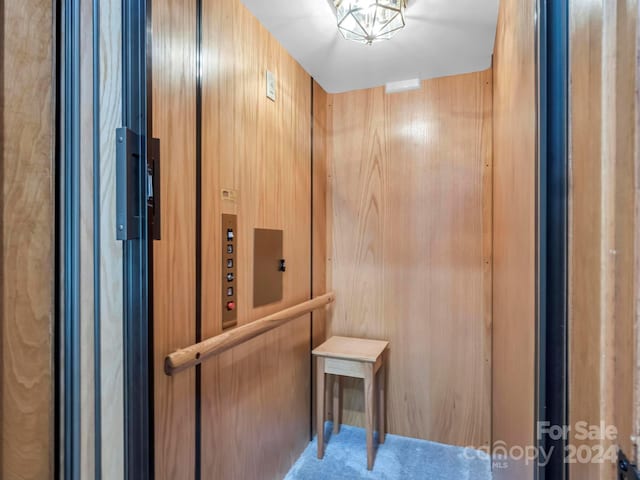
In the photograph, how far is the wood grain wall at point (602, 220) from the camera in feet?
1.23

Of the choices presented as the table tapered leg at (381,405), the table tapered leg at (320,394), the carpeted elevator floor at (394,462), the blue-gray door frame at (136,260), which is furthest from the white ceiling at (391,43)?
the carpeted elevator floor at (394,462)

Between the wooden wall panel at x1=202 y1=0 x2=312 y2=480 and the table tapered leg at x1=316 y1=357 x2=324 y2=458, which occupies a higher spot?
the wooden wall panel at x1=202 y1=0 x2=312 y2=480

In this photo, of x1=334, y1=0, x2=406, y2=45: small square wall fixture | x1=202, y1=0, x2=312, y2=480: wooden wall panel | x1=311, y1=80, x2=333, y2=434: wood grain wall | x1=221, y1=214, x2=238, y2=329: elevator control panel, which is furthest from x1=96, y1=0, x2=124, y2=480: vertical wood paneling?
x1=311, y1=80, x2=333, y2=434: wood grain wall

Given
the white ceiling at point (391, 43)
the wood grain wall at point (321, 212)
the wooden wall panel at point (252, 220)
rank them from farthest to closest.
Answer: the wood grain wall at point (321, 212)
the white ceiling at point (391, 43)
the wooden wall panel at point (252, 220)

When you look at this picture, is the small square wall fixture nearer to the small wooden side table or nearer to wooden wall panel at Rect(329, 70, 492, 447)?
wooden wall panel at Rect(329, 70, 492, 447)

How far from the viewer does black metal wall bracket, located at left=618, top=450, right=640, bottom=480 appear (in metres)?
0.36

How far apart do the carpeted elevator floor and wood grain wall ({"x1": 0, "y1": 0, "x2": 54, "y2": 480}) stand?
5.33ft

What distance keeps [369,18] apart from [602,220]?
1460mm

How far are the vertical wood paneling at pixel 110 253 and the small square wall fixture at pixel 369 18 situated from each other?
1.05 m

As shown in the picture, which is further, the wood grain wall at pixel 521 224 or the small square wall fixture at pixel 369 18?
the small square wall fixture at pixel 369 18

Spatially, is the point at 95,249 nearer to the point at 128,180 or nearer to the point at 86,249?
the point at 86,249

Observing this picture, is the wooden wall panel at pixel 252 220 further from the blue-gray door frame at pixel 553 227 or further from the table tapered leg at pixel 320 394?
the blue-gray door frame at pixel 553 227

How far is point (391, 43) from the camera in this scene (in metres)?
1.88

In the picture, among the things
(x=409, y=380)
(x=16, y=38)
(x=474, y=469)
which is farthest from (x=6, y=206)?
(x=474, y=469)
